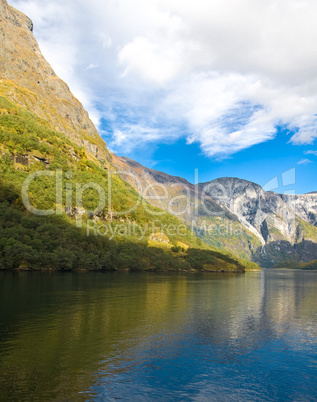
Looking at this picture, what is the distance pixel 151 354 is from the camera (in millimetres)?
28969

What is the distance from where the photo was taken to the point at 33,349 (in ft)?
92.1

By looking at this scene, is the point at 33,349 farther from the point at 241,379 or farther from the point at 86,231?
the point at 86,231

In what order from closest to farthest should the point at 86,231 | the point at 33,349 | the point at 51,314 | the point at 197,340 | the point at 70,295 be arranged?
the point at 33,349, the point at 197,340, the point at 51,314, the point at 70,295, the point at 86,231

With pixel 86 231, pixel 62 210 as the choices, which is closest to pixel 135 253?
pixel 86 231

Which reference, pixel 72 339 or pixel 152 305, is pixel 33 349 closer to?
pixel 72 339

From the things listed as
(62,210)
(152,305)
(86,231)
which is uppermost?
(62,210)

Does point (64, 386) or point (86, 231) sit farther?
point (86, 231)

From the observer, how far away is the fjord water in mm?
21594

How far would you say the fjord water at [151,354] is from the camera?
70.8 ft

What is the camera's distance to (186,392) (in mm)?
21734

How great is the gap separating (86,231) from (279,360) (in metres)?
157

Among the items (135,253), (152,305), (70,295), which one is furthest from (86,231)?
(152,305)

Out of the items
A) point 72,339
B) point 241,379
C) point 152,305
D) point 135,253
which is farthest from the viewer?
point 135,253

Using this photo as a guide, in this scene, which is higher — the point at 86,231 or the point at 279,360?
the point at 86,231
